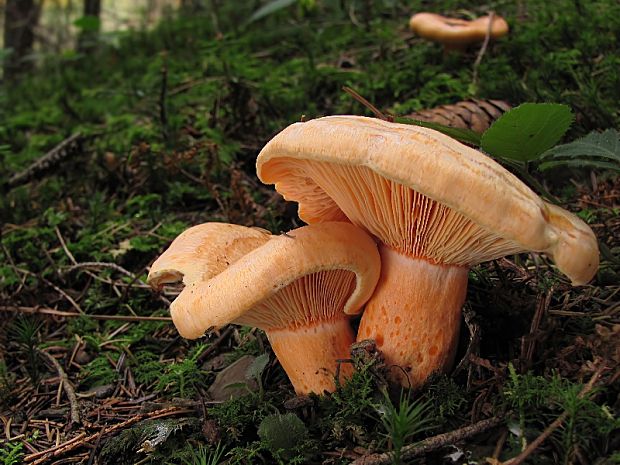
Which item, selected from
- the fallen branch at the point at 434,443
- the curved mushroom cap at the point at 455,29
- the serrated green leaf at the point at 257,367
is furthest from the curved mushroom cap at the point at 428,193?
the curved mushroom cap at the point at 455,29

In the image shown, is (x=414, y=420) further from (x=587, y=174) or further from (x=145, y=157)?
(x=145, y=157)

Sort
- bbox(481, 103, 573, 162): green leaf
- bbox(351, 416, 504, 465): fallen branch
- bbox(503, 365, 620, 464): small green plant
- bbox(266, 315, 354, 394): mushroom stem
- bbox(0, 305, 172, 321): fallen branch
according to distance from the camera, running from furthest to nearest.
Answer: bbox(0, 305, 172, 321): fallen branch → bbox(266, 315, 354, 394): mushroom stem → bbox(481, 103, 573, 162): green leaf → bbox(351, 416, 504, 465): fallen branch → bbox(503, 365, 620, 464): small green plant

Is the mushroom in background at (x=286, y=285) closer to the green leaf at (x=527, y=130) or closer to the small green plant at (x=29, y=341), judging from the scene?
the green leaf at (x=527, y=130)

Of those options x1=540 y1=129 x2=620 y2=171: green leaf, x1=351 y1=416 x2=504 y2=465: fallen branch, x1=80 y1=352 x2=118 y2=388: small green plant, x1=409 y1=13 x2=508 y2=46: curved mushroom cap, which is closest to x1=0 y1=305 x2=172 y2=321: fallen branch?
x1=80 y1=352 x2=118 y2=388: small green plant

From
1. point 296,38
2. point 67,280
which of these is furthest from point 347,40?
point 67,280

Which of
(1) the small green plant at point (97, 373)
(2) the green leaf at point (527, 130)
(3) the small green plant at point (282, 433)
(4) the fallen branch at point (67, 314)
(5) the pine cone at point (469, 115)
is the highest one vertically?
(2) the green leaf at point (527, 130)

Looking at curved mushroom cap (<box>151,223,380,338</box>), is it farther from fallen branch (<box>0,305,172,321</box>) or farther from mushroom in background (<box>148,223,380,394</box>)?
fallen branch (<box>0,305,172,321</box>)
